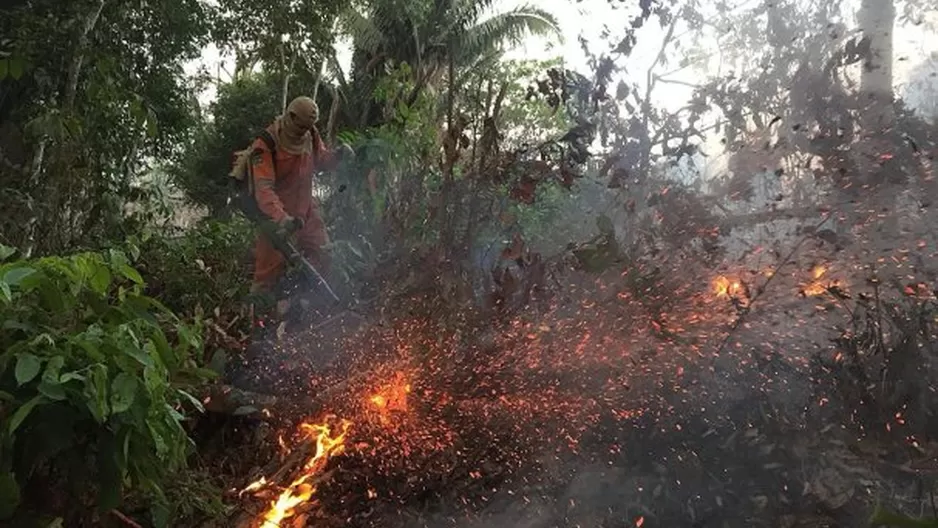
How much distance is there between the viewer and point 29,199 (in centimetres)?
353

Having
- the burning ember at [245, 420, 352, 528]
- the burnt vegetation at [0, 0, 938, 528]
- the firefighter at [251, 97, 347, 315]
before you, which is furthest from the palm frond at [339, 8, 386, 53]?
the burning ember at [245, 420, 352, 528]

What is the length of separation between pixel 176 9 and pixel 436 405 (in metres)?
4.40

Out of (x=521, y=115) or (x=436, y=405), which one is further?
(x=521, y=115)

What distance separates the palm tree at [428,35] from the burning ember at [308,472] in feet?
25.7

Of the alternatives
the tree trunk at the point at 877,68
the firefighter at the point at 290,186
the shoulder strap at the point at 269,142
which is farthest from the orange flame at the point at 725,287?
the shoulder strap at the point at 269,142

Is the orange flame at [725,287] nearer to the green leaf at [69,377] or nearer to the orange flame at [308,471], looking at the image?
the orange flame at [308,471]

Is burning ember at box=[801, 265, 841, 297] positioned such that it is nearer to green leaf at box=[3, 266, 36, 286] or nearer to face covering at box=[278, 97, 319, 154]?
face covering at box=[278, 97, 319, 154]

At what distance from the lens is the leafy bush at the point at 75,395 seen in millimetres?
1390

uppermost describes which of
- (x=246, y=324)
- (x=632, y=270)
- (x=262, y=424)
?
(x=632, y=270)

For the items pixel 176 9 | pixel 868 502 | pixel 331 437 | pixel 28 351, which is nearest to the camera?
pixel 28 351

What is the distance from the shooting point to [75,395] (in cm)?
141

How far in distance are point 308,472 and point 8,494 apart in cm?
120

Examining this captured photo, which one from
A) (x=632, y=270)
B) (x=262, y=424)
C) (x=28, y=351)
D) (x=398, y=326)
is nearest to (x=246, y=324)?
(x=398, y=326)

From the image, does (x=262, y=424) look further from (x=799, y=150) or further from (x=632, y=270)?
(x=799, y=150)
